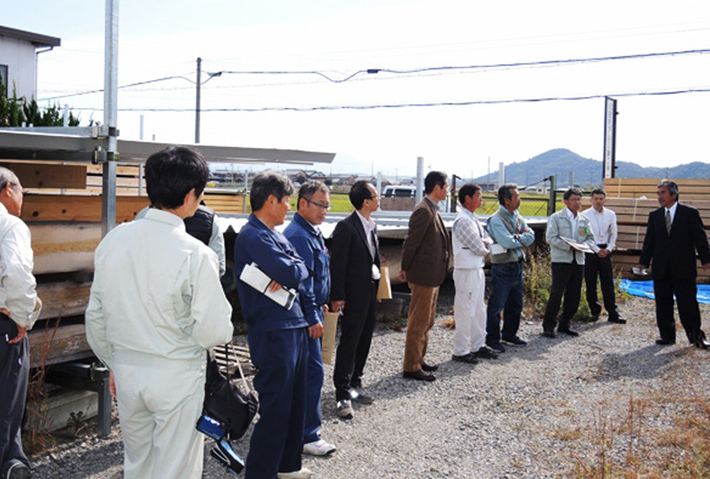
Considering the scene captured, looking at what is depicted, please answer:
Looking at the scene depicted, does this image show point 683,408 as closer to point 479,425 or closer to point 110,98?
point 479,425

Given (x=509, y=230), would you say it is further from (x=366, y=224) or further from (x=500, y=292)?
(x=366, y=224)

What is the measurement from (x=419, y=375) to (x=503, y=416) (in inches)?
47.3

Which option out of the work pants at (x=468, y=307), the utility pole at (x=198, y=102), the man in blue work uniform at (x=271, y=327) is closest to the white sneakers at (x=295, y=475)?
the man in blue work uniform at (x=271, y=327)

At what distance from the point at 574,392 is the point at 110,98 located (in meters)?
4.91

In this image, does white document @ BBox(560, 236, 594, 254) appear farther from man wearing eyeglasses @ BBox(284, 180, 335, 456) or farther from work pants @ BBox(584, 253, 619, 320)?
man wearing eyeglasses @ BBox(284, 180, 335, 456)

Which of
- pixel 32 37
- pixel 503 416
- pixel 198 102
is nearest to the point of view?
pixel 503 416

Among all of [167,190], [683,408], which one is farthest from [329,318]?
[683,408]

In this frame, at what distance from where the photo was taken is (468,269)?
24.3ft

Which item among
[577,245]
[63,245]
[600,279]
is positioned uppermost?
[63,245]

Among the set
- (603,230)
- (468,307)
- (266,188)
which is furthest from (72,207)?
(603,230)

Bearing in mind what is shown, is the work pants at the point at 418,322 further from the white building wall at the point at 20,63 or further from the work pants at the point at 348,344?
the white building wall at the point at 20,63

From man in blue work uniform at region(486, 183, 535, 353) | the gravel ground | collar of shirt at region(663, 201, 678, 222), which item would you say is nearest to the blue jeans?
man in blue work uniform at region(486, 183, 535, 353)

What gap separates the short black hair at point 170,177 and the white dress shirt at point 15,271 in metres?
1.42

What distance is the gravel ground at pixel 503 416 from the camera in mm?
4691
